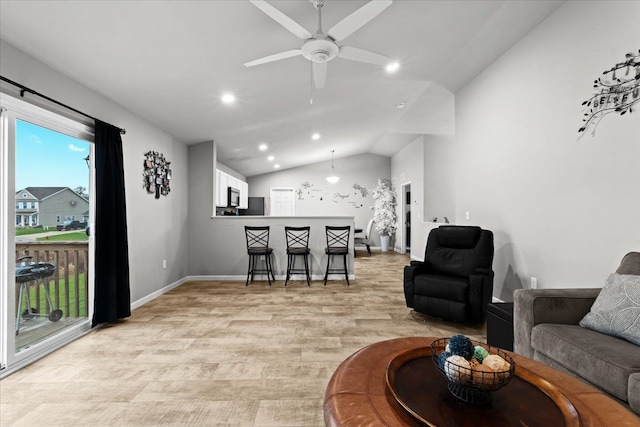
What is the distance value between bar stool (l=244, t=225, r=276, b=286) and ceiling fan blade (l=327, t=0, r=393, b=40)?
344cm

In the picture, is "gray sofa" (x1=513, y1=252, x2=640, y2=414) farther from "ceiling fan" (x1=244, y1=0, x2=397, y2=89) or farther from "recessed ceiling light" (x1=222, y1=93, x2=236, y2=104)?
"recessed ceiling light" (x1=222, y1=93, x2=236, y2=104)

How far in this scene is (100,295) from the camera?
324cm

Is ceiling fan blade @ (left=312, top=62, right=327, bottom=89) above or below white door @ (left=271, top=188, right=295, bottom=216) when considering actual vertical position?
above

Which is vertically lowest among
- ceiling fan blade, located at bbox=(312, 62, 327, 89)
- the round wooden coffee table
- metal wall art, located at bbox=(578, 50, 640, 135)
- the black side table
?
the black side table

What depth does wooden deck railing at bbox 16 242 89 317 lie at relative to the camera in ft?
9.20

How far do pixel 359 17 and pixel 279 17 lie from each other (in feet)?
1.68

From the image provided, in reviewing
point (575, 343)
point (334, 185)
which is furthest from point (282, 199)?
point (575, 343)

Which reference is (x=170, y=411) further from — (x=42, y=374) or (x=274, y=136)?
(x=274, y=136)

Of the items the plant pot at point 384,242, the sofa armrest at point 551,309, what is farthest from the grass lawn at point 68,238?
the plant pot at point 384,242

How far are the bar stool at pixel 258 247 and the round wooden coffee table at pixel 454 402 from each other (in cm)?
398

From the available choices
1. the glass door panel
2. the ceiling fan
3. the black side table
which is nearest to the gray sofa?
the black side table

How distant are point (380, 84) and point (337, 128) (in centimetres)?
205

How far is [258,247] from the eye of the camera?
17.3ft

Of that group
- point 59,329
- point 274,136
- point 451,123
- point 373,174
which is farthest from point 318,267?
point 373,174
